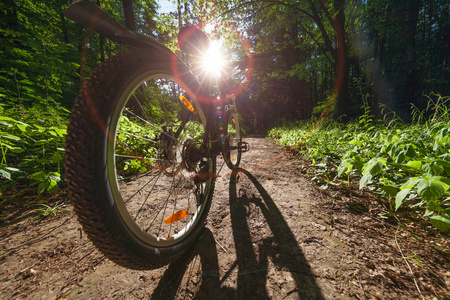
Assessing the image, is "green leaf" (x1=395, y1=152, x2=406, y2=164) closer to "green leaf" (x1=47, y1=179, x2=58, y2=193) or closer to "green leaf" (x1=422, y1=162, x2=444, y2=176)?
"green leaf" (x1=422, y1=162, x2=444, y2=176)

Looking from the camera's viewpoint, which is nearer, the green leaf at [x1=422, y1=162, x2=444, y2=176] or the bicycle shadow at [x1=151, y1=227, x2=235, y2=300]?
the bicycle shadow at [x1=151, y1=227, x2=235, y2=300]

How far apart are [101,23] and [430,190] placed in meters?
1.74

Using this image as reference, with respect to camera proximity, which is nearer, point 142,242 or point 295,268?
point 142,242

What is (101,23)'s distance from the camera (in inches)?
29.2

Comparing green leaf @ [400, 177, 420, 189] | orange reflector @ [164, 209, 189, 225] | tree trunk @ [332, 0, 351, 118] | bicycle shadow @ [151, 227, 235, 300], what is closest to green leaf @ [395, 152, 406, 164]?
green leaf @ [400, 177, 420, 189]

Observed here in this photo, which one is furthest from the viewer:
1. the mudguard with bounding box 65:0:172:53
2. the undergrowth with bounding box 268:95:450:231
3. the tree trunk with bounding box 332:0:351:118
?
the tree trunk with bounding box 332:0:351:118

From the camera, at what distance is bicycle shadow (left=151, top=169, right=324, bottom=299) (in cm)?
72

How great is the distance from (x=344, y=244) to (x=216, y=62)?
2.02 meters

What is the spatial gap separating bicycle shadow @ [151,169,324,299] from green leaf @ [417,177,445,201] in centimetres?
66

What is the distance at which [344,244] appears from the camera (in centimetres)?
96

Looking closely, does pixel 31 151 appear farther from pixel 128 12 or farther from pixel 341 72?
pixel 341 72

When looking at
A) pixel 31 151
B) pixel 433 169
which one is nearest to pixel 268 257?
pixel 433 169

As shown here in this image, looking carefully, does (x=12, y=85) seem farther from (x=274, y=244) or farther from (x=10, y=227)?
(x=274, y=244)

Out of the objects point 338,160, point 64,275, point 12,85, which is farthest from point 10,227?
point 12,85
